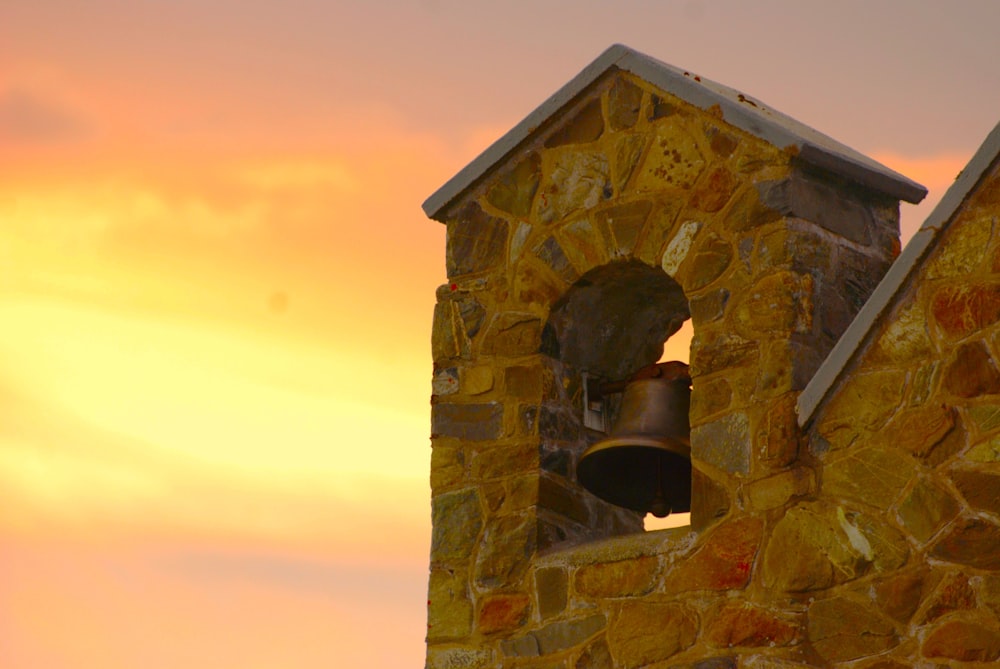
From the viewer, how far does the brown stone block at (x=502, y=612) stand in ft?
33.7

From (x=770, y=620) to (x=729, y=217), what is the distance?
5.48 ft

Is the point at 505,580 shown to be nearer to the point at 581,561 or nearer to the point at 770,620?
the point at 581,561

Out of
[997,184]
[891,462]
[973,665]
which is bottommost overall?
[973,665]

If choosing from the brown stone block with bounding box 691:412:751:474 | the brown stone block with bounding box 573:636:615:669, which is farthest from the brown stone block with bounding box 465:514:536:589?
the brown stone block with bounding box 691:412:751:474

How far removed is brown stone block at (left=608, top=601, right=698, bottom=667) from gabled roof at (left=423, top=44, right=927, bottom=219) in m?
1.85

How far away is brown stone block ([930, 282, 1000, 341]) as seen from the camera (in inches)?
364

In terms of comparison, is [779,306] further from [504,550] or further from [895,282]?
[504,550]

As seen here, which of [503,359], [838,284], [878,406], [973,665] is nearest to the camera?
[973,665]

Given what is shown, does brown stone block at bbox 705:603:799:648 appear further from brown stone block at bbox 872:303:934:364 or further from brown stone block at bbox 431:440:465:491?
brown stone block at bbox 431:440:465:491

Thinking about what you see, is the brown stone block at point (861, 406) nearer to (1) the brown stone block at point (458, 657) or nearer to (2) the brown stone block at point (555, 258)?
(2) the brown stone block at point (555, 258)

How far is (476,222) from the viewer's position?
36.1 feet

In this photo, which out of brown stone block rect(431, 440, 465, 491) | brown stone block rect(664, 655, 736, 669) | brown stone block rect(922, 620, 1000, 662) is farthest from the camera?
brown stone block rect(431, 440, 465, 491)

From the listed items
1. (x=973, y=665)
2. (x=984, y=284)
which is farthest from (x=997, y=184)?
(x=973, y=665)

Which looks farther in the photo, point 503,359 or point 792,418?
point 503,359
